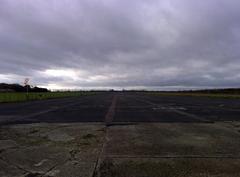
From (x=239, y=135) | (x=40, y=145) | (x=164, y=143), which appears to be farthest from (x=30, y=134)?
(x=239, y=135)

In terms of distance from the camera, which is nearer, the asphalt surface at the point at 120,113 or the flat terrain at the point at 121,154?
the flat terrain at the point at 121,154

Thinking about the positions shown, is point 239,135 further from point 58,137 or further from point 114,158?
point 58,137

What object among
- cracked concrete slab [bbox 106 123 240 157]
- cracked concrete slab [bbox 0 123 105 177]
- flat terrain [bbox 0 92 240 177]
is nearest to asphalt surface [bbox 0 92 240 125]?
cracked concrete slab [bbox 106 123 240 157]

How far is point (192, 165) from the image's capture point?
4965mm

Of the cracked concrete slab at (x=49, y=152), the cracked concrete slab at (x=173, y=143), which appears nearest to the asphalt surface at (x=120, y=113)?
the cracked concrete slab at (x=173, y=143)

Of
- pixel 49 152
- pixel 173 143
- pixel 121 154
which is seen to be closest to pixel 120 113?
pixel 173 143

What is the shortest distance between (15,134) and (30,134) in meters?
0.54

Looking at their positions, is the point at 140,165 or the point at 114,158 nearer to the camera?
the point at 140,165

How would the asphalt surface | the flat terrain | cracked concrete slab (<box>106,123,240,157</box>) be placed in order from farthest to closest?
1. the asphalt surface
2. cracked concrete slab (<box>106,123,240,157</box>)
3. the flat terrain

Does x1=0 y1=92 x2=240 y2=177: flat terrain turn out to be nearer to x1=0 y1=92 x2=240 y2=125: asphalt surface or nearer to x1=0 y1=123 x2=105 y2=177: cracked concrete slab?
x1=0 y1=123 x2=105 y2=177: cracked concrete slab

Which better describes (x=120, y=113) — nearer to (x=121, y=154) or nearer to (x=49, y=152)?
(x=49, y=152)

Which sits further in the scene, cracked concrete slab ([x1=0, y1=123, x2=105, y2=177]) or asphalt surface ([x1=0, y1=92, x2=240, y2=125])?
asphalt surface ([x1=0, y1=92, x2=240, y2=125])

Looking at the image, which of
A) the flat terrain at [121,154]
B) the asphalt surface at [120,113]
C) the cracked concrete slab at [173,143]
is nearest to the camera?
the flat terrain at [121,154]

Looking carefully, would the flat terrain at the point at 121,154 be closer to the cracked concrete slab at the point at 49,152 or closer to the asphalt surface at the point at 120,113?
the cracked concrete slab at the point at 49,152
